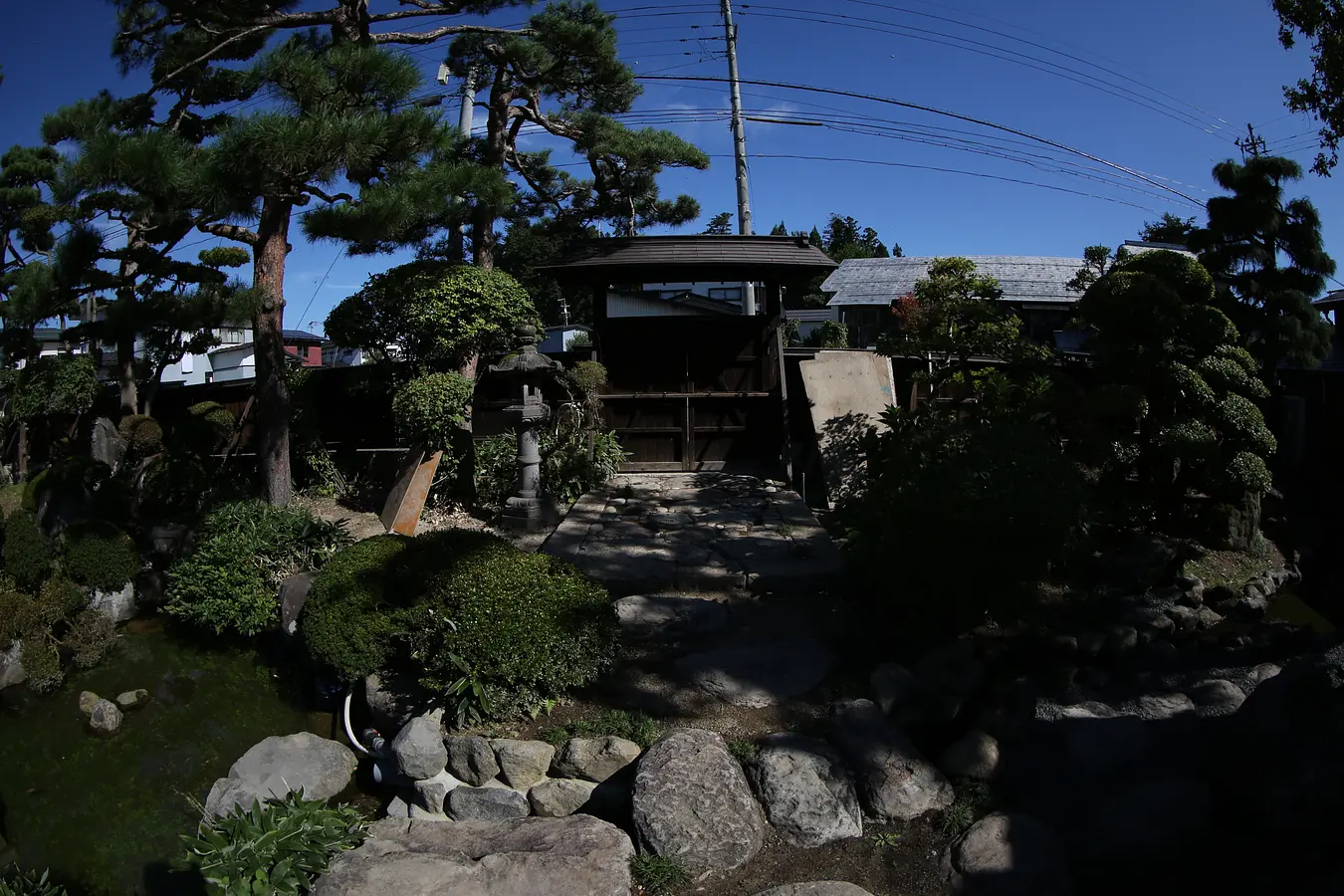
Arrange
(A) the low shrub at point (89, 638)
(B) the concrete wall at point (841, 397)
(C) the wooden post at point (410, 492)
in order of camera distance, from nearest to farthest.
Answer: (A) the low shrub at point (89, 638)
(C) the wooden post at point (410, 492)
(B) the concrete wall at point (841, 397)

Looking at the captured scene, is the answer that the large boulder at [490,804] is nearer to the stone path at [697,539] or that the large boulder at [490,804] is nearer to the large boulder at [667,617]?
the large boulder at [667,617]

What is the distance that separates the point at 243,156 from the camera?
6641 millimetres

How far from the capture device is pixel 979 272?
808 inches

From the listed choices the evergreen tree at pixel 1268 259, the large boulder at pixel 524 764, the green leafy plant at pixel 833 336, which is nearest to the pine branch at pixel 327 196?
the large boulder at pixel 524 764

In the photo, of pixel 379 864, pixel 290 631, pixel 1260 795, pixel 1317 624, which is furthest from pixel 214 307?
pixel 1317 624

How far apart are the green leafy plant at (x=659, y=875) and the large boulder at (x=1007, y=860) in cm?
106

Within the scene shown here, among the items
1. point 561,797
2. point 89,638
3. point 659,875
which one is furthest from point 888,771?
point 89,638

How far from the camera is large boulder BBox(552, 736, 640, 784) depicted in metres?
4.39

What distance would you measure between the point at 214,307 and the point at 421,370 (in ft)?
7.46

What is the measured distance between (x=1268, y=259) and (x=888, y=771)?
9.76 metres

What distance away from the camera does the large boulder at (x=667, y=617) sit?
565cm

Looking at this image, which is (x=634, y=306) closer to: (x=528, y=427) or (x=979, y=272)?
(x=528, y=427)

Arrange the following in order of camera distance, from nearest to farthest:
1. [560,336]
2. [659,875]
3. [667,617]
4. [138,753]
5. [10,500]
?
[659,875], [667,617], [138,753], [10,500], [560,336]

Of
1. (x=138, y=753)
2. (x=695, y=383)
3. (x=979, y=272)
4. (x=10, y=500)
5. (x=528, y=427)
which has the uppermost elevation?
(x=979, y=272)
